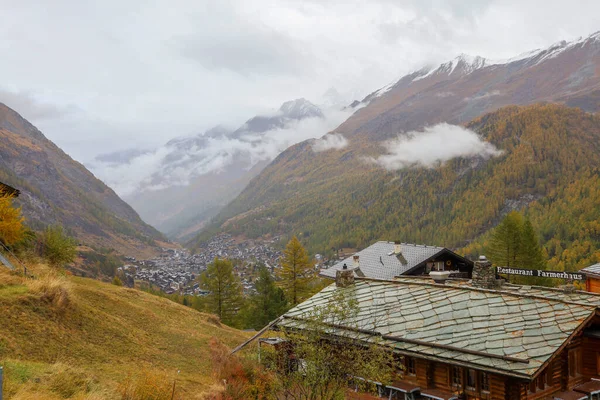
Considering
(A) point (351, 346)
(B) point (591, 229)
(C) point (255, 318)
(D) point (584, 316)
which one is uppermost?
(B) point (591, 229)

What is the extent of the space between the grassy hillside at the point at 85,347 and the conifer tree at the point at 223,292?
31787mm

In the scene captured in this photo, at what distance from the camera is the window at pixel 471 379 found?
68.5 feet

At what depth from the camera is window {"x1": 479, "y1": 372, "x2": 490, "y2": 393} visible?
20.5 meters

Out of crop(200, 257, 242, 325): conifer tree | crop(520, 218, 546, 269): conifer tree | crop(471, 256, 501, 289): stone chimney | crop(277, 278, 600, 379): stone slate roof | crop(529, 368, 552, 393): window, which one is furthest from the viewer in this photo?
crop(520, 218, 546, 269): conifer tree

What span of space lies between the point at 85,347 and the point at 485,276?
22.0 m

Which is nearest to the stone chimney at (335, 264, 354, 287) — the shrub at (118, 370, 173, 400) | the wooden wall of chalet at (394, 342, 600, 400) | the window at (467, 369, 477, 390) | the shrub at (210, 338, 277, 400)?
the wooden wall of chalet at (394, 342, 600, 400)

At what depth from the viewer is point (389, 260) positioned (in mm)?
55625

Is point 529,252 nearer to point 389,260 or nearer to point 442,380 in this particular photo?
point 389,260

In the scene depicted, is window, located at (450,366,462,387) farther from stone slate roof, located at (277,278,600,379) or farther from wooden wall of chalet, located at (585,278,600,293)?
wooden wall of chalet, located at (585,278,600,293)

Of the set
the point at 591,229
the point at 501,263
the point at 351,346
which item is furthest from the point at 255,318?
the point at 591,229

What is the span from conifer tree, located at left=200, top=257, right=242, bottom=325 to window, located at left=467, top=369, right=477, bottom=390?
47369mm

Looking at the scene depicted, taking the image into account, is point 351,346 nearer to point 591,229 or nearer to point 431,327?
point 431,327

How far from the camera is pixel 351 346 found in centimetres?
1947

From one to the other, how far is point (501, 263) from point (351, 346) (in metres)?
54.9
